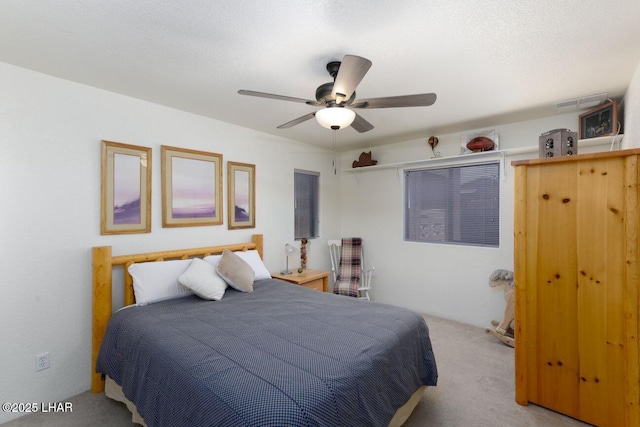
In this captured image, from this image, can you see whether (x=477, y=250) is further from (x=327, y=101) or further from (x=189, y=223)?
(x=189, y=223)

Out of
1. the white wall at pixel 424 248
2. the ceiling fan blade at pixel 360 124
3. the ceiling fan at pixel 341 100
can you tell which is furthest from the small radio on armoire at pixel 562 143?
the ceiling fan blade at pixel 360 124

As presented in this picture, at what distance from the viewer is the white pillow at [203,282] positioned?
2535 millimetres

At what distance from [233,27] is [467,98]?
2.15 m

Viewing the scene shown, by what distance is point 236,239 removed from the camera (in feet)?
11.7

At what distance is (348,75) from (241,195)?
2.31 m

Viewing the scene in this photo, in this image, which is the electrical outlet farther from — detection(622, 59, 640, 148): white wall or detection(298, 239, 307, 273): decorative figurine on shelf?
detection(622, 59, 640, 148): white wall

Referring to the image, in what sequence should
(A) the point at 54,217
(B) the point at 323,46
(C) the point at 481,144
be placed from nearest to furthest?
(B) the point at 323,46 → (A) the point at 54,217 → (C) the point at 481,144

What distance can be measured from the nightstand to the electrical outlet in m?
2.13

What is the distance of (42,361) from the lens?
223 cm

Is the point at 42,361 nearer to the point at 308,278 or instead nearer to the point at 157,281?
the point at 157,281

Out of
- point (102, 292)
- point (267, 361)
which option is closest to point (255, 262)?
point (102, 292)

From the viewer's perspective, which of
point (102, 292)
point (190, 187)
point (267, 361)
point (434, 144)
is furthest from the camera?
point (434, 144)

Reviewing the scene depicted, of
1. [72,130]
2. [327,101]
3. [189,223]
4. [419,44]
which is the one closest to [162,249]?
[189,223]

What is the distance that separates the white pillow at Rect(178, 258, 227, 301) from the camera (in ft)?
8.32
